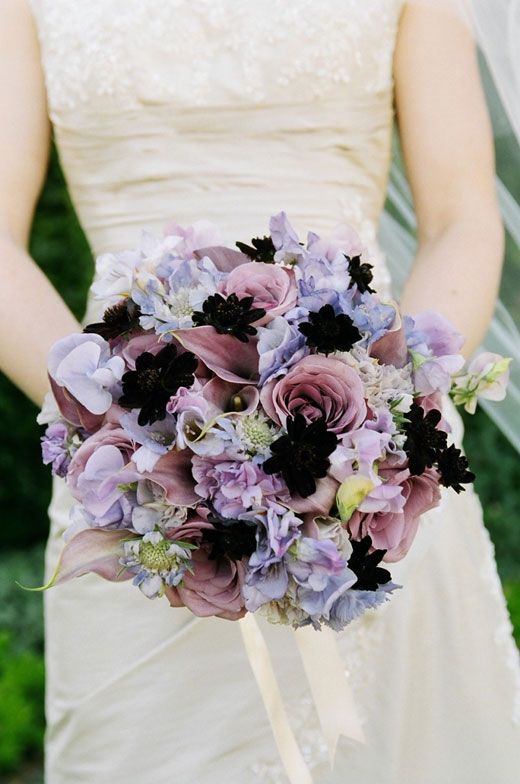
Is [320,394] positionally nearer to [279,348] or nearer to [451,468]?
[279,348]

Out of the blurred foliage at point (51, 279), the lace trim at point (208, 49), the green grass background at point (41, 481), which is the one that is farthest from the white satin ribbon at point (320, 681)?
the blurred foliage at point (51, 279)

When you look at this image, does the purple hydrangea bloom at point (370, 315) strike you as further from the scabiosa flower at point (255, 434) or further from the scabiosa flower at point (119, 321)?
the scabiosa flower at point (119, 321)

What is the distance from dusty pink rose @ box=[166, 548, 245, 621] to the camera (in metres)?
1.53

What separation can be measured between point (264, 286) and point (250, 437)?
0.74 feet

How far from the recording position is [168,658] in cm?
212

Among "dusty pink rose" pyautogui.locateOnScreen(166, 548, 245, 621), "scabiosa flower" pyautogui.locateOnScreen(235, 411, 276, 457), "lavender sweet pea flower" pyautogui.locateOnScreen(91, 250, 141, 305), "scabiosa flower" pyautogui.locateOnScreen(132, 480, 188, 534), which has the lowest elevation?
"dusty pink rose" pyautogui.locateOnScreen(166, 548, 245, 621)

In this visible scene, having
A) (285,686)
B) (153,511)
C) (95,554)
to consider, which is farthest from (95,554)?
(285,686)

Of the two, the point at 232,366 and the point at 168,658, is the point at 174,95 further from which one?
the point at 168,658

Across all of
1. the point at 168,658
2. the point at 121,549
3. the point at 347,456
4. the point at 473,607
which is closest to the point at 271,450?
the point at 347,456

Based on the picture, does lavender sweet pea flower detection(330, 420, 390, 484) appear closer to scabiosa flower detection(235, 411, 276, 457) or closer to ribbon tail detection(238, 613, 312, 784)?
scabiosa flower detection(235, 411, 276, 457)

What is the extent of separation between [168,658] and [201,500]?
0.75 m

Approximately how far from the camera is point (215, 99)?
7.20 ft

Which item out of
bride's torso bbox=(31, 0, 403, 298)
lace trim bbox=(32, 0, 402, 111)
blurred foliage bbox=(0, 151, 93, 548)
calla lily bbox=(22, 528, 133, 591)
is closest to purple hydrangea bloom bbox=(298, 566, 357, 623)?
calla lily bbox=(22, 528, 133, 591)

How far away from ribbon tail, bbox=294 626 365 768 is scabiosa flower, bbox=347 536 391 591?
289mm
